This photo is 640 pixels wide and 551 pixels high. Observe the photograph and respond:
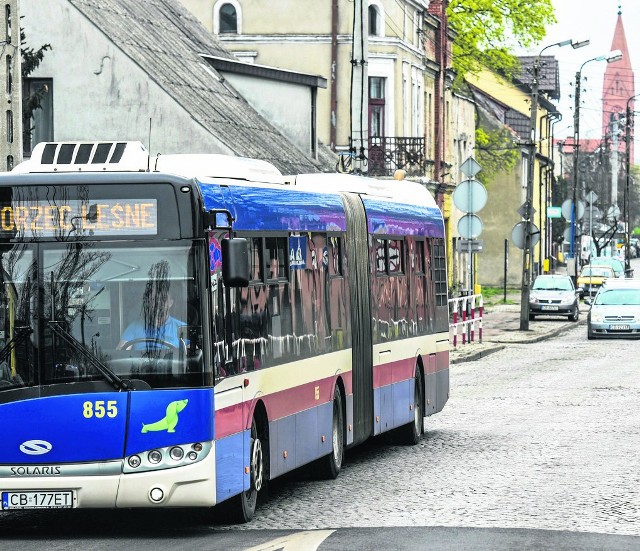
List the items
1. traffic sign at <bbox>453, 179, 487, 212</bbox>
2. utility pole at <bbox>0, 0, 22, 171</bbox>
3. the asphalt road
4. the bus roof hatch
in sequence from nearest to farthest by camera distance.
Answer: the asphalt road
the bus roof hatch
utility pole at <bbox>0, 0, 22, 171</bbox>
traffic sign at <bbox>453, 179, 487, 212</bbox>

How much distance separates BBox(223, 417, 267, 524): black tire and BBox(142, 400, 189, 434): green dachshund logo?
3.67 feet

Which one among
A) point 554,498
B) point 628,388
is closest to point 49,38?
point 628,388

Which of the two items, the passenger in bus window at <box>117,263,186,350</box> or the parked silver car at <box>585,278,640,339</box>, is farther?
the parked silver car at <box>585,278,640,339</box>

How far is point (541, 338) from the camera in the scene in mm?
45844

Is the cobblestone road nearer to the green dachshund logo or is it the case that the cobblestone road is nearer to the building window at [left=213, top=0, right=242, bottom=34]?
the green dachshund logo

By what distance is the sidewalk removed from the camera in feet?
123

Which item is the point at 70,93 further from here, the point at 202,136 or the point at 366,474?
the point at 366,474

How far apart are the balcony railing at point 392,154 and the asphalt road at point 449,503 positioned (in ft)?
97.1

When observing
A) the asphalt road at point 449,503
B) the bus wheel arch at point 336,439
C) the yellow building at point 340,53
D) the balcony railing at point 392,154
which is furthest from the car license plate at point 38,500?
the balcony railing at point 392,154

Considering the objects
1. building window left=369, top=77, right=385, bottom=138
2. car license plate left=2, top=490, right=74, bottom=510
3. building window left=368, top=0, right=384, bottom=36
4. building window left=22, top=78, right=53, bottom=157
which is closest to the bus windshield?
car license plate left=2, top=490, right=74, bottom=510

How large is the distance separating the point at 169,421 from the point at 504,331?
37564 mm

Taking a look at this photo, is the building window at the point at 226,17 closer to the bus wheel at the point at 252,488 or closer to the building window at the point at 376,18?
the building window at the point at 376,18

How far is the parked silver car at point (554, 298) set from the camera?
57.5 metres

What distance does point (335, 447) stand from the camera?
50.6 ft
